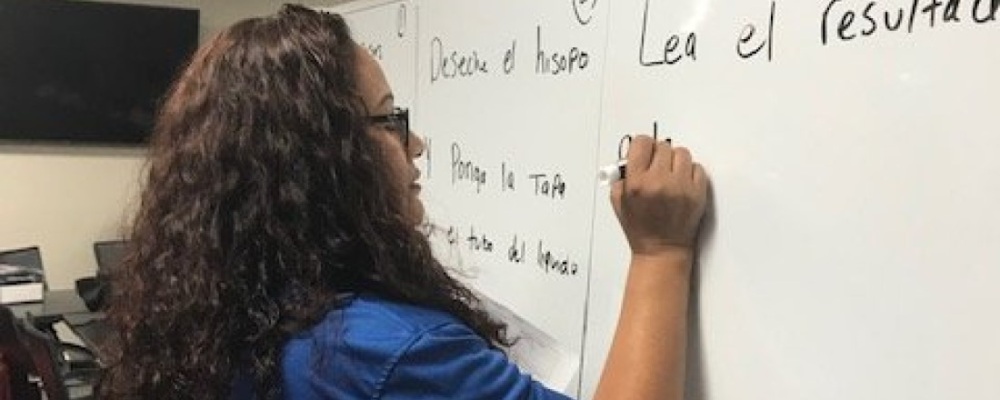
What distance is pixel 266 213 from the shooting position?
867 millimetres

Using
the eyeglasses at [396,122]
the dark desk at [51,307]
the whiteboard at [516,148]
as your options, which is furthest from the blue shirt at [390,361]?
the dark desk at [51,307]

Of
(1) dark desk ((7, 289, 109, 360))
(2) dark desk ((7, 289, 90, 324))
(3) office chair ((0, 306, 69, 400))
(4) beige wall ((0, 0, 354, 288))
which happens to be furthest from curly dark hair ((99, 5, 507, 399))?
(4) beige wall ((0, 0, 354, 288))

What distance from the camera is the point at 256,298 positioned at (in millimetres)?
863

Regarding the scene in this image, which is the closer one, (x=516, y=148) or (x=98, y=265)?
(x=516, y=148)

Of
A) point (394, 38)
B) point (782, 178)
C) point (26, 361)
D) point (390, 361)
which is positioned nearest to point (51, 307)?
point (26, 361)

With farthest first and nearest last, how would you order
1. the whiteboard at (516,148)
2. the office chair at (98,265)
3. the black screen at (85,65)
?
the black screen at (85,65) → the office chair at (98,265) → the whiteboard at (516,148)

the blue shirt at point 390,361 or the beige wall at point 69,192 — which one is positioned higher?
the blue shirt at point 390,361

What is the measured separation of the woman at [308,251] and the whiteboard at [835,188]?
51 millimetres

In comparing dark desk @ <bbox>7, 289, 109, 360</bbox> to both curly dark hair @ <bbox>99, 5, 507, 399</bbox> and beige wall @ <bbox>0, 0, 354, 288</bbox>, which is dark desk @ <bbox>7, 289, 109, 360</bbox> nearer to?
beige wall @ <bbox>0, 0, 354, 288</bbox>

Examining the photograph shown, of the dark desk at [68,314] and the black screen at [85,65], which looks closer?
the dark desk at [68,314]

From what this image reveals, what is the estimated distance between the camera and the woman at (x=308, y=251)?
2.71 feet

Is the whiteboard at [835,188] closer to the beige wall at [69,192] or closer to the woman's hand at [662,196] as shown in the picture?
the woman's hand at [662,196]

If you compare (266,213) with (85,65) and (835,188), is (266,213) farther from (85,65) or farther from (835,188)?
(85,65)

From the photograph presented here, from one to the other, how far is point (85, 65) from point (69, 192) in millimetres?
508
